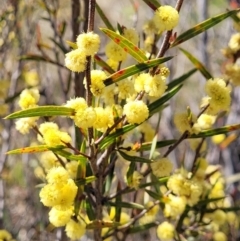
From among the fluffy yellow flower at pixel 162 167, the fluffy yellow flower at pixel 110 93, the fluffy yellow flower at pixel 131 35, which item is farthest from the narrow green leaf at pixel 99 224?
the fluffy yellow flower at pixel 131 35

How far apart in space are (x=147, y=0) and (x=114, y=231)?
0.55 m

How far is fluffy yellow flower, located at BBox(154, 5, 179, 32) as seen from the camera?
759mm

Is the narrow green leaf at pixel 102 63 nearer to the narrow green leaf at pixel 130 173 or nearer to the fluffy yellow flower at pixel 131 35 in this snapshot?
the fluffy yellow flower at pixel 131 35

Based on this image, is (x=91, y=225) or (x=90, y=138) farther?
(x=91, y=225)

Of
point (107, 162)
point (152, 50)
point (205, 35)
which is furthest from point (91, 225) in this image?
point (205, 35)

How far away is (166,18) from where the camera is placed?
0.76m

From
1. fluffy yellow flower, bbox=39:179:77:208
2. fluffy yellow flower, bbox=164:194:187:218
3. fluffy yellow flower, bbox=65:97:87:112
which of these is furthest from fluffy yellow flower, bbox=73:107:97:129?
fluffy yellow flower, bbox=164:194:187:218

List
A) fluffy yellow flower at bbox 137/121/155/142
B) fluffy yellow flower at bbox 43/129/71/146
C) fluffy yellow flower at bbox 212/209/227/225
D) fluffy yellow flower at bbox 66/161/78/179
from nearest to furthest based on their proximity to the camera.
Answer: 1. fluffy yellow flower at bbox 43/129/71/146
2. fluffy yellow flower at bbox 66/161/78/179
3. fluffy yellow flower at bbox 137/121/155/142
4. fluffy yellow flower at bbox 212/209/227/225

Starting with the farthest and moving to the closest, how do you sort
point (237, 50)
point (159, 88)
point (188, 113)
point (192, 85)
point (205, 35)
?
point (192, 85)
point (205, 35)
point (237, 50)
point (188, 113)
point (159, 88)

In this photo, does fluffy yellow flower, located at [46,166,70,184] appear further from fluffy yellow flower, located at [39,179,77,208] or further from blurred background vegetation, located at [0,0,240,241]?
blurred background vegetation, located at [0,0,240,241]

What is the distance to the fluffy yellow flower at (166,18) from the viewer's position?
0.76 m

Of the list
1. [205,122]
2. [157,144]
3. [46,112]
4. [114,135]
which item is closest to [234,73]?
[205,122]

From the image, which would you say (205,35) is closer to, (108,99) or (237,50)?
(237,50)

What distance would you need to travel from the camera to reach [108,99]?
86 centimetres
